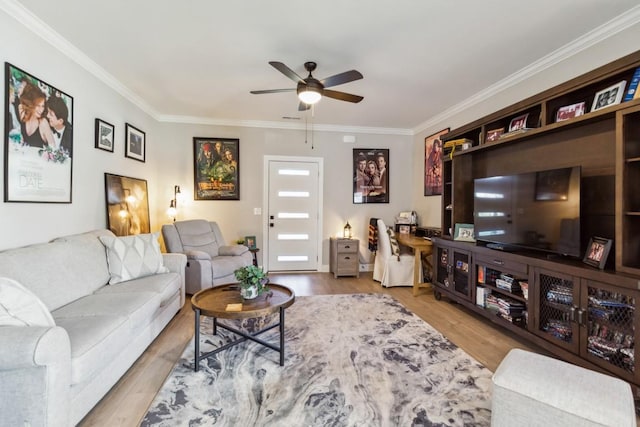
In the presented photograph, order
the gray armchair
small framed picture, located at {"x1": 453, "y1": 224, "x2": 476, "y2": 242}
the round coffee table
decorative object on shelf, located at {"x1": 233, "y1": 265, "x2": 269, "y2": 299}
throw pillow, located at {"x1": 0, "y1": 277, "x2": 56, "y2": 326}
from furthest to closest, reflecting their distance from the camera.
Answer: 1. the gray armchair
2. small framed picture, located at {"x1": 453, "y1": 224, "x2": 476, "y2": 242}
3. decorative object on shelf, located at {"x1": 233, "y1": 265, "x2": 269, "y2": 299}
4. the round coffee table
5. throw pillow, located at {"x1": 0, "y1": 277, "x2": 56, "y2": 326}

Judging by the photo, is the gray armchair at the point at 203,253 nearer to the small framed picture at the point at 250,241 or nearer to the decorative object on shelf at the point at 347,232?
the small framed picture at the point at 250,241

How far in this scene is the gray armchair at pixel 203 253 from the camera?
357 cm

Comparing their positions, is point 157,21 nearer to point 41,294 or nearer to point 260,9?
point 260,9

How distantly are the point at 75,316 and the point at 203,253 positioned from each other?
1.79 meters

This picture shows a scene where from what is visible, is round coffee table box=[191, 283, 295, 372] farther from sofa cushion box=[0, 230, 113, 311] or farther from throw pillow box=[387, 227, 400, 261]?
throw pillow box=[387, 227, 400, 261]

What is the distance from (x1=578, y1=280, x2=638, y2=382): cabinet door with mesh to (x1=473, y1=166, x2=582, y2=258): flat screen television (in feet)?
1.25

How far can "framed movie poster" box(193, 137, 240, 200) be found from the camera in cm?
477

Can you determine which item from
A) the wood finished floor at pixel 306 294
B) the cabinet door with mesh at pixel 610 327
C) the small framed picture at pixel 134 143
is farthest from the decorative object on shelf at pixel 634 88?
the small framed picture at pixel 134 143

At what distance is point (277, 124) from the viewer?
16.3 ft

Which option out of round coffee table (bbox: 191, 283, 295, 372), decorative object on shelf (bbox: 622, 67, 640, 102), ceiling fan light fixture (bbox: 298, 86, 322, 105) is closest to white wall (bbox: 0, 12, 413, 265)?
round coffee table (bbox: 191, 283, 295, 372)

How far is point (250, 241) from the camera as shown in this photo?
4.86 metres

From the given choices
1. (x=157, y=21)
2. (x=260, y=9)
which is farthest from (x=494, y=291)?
(x=157, y=21)

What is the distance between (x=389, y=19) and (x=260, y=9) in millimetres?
968

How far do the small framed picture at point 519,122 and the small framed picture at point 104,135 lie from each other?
4282 millimetres
